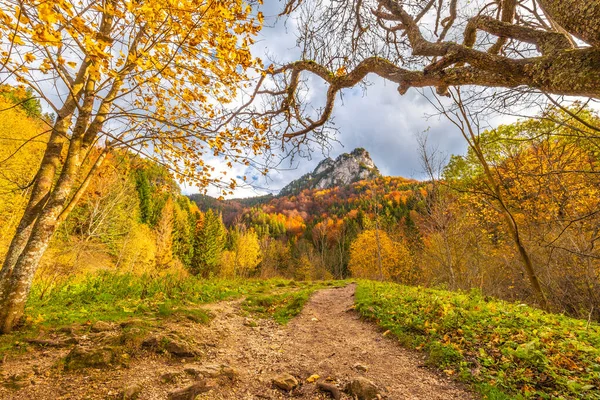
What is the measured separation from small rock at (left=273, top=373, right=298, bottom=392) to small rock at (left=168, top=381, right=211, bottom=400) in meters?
0.85

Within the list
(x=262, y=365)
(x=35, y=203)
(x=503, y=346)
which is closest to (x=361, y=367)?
(x=262, y=365)

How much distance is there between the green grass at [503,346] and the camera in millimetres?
2773

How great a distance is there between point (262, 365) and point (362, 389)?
5.18 feet

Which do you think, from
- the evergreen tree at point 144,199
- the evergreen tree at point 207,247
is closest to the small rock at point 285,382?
the evergreen tree at point 144,199

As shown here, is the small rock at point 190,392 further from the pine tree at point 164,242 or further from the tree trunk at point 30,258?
the pine tree at point 164,242

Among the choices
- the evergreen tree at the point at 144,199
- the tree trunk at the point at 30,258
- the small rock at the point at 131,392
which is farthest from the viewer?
the evergreen tree at the point at 144,199

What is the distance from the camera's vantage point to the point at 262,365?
3.79 meters

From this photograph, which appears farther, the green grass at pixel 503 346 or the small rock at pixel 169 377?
the small rock at pixel 169 377

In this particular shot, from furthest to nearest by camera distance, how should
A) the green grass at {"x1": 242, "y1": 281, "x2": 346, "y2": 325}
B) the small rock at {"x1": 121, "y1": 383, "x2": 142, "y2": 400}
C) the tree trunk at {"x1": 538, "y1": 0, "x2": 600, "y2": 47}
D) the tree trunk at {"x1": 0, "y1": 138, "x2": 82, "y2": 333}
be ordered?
the green grass at {"x1": 242, "y1": 281, "x2": 346, "y2": 325}
the tree trunk at {"x1": 0, "y1": 138, "x2": 82, "y2": 333}
the small rock at {"x1": 121, "y1": 383, "x2": 142, "y2": 400}
the tree trunk at {"x1": 538, "y1": 0, "x2": 600, "y2": 47}

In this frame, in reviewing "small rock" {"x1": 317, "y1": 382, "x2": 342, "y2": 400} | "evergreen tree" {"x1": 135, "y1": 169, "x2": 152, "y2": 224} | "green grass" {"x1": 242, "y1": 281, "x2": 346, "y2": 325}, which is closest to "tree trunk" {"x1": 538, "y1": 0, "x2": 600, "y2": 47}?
"small rock" {"x1": 317, "y1": 382, "x2": 342, "y2": 400}

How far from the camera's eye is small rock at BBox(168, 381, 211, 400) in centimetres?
257

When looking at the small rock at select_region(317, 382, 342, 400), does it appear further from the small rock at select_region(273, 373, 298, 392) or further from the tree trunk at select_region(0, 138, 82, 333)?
the tree trunk at select_region(0, 138, 82, 333)

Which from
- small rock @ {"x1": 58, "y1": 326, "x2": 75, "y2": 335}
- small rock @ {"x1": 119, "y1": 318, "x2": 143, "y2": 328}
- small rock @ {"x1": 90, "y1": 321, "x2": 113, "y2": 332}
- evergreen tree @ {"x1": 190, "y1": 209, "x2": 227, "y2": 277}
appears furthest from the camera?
evergreen tree @ {"x1": 190, "y1": 209, "x2": 227, "y2": 277}

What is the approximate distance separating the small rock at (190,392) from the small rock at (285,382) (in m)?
0.85
